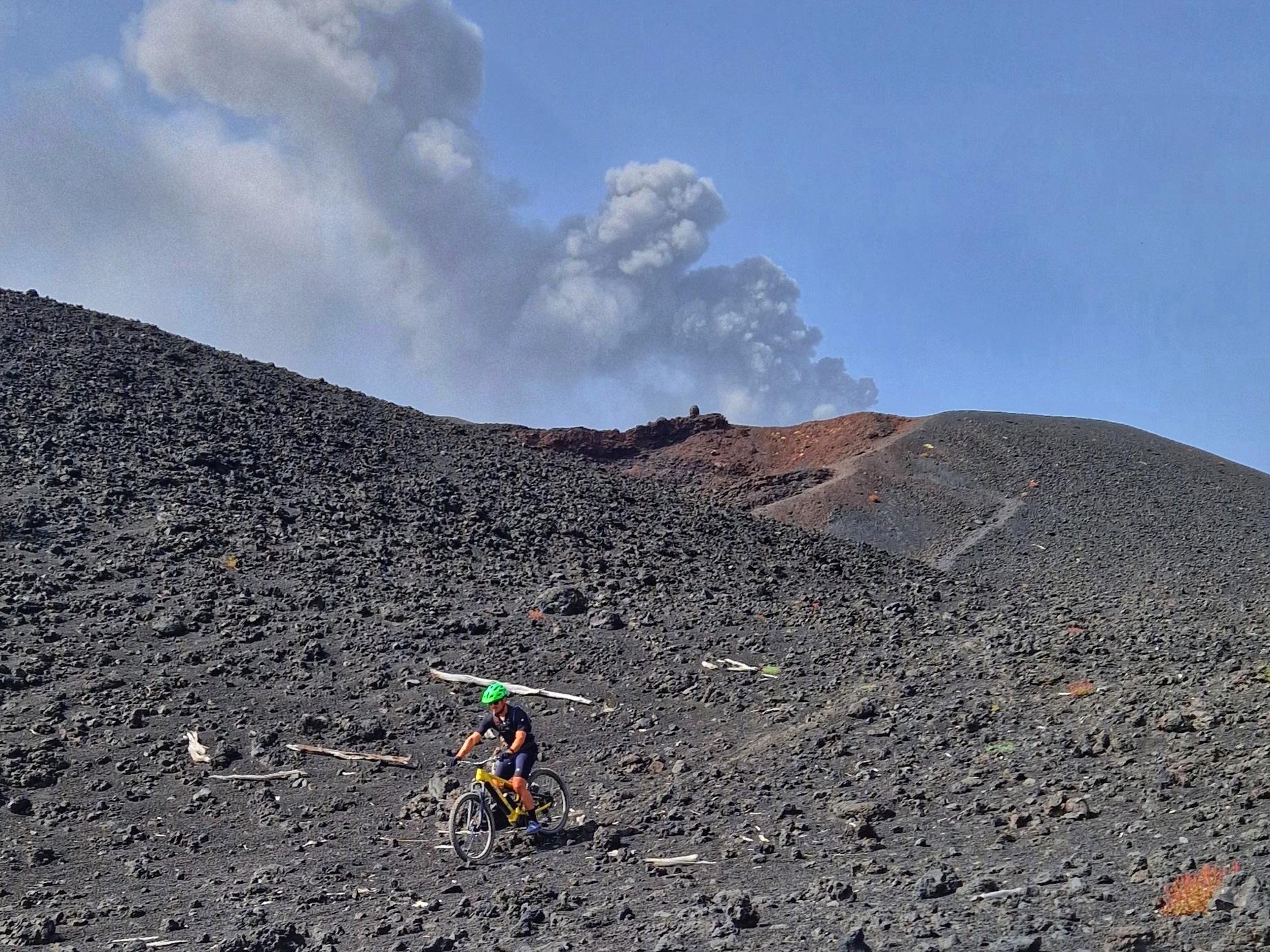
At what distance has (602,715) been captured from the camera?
1184 centimetres

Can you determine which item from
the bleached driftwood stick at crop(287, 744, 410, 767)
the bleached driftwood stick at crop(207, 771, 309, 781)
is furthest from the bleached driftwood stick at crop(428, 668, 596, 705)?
the bleached driftwood stick at crop(207, 771, 309, 781)

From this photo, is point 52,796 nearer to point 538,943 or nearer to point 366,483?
point 538,943

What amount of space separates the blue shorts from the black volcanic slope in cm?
60

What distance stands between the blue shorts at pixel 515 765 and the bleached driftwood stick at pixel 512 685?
3877mm

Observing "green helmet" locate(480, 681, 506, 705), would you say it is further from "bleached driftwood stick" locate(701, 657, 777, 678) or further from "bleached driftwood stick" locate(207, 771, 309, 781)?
"bleached driftwood stick" locate(701, 657, 777, 678)

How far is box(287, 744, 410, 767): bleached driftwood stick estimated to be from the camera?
10.4 m

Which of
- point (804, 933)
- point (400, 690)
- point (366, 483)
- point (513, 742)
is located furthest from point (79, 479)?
point (804, 933)

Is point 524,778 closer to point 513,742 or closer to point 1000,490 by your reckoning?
point 513,742

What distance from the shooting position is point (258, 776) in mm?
9922

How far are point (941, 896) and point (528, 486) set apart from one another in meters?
14.9

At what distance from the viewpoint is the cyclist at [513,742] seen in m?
8.16

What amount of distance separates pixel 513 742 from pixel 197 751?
396 centimetres

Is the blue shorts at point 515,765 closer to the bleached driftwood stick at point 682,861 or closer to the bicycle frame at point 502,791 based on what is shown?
the bicycle frame at point 502,791

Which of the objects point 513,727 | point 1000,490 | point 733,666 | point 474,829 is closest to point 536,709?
point 733,666
